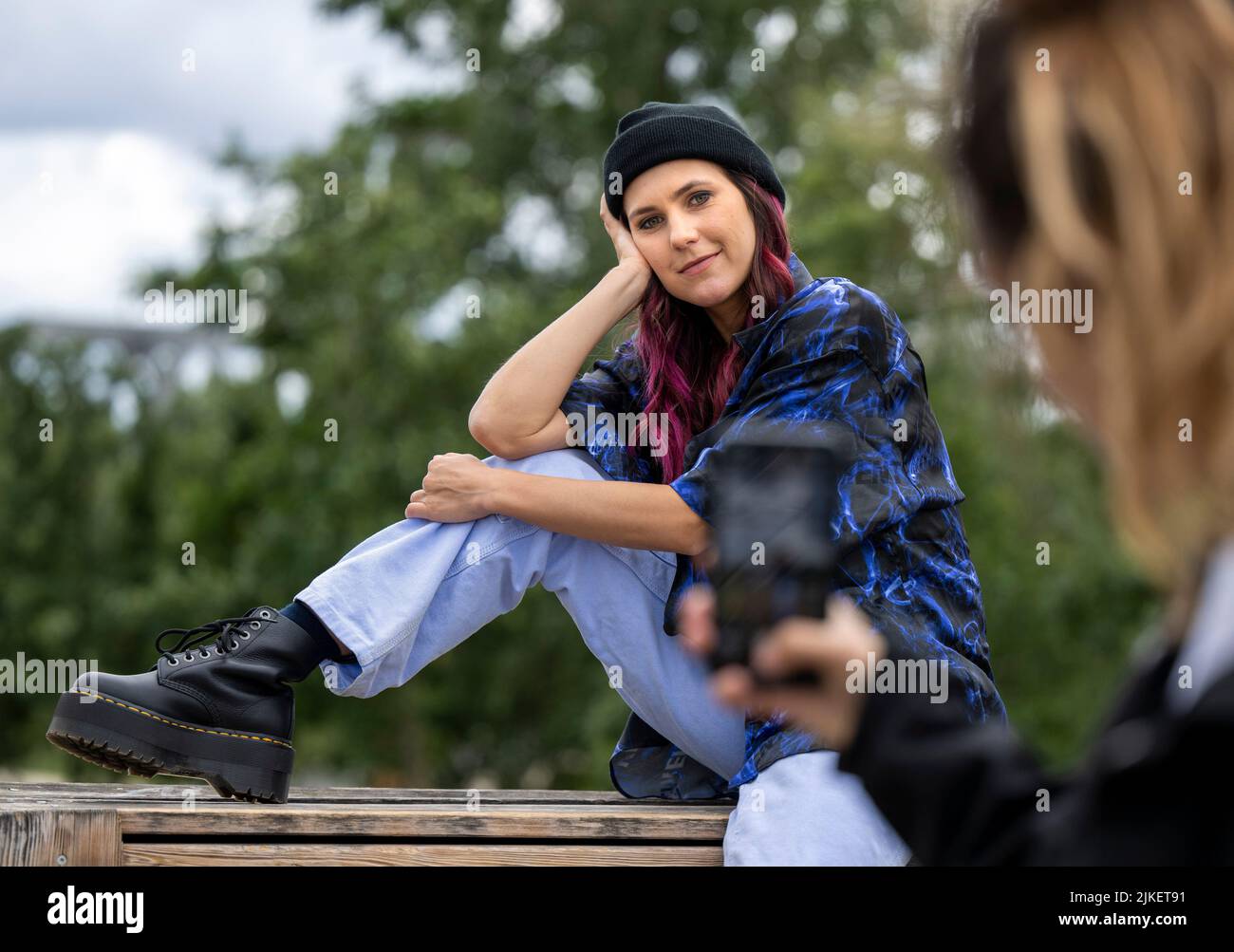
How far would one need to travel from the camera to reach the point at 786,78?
13.7 meters

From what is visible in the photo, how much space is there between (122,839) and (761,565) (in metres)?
1.63

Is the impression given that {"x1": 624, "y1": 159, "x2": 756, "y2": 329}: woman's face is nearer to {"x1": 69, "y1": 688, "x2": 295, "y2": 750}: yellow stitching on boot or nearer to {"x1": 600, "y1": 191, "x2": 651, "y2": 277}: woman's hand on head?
{"x1": 600, "y1": 191, "x2": 651, "y2": 277}: woman's hand on head

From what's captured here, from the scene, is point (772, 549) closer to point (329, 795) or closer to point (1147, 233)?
point (1147, 233)

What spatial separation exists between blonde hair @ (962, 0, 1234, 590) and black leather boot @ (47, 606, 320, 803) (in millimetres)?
1962

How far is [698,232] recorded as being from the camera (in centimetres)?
289

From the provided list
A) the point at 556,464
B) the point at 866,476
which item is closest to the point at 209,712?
the point at 556,464

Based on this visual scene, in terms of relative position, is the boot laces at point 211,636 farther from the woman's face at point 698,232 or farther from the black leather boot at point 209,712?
the woman's face at point 698,232

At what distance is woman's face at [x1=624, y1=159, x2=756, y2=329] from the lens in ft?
9.46

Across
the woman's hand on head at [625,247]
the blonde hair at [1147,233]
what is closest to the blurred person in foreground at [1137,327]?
the blonde hair at [1147,233]

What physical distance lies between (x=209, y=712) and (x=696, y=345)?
123cm

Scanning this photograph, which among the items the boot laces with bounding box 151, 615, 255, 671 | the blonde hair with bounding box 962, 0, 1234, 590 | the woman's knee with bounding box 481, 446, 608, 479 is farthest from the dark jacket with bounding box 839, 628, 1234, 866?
the boot laces with bounding box 151, 615, 255, 671

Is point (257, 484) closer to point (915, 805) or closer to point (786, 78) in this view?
point (786, 78)

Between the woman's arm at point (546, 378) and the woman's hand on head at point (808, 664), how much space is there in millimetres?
1838

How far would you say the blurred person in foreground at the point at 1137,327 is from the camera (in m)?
0.85
